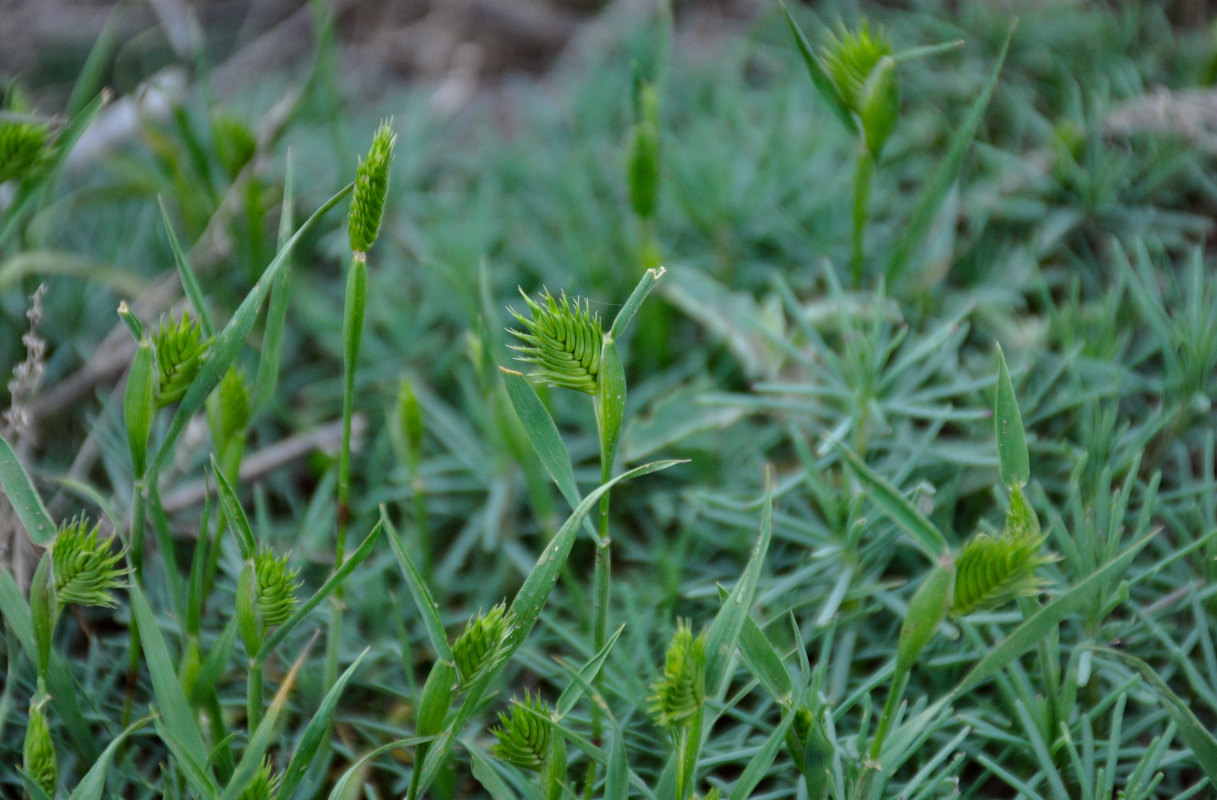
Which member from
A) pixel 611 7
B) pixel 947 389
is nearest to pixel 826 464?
pixel 947 389

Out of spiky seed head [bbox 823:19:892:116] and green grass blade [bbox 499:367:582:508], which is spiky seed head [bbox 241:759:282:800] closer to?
green grass blade [bbox 499:367:582:508]

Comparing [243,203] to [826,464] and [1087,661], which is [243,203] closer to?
[826,464]

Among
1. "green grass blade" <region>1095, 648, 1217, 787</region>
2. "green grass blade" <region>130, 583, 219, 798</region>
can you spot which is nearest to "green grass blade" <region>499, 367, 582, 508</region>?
"green grass blade" <region>130, 583, 219, 798</region>

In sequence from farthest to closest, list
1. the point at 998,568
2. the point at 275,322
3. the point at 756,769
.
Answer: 1. the point at 275,322
2. the point at 756,769
3. the point at 998,568

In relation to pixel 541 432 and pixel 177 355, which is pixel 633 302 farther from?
pixel 177 355

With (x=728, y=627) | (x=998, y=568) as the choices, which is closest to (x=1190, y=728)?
(x=998, y=568)

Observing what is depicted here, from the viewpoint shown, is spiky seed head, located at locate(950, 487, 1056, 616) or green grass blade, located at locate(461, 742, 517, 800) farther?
green grass blade, located at locate(461, 742, 517, 800)

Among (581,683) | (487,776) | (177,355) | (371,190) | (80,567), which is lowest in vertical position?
(487,776)
